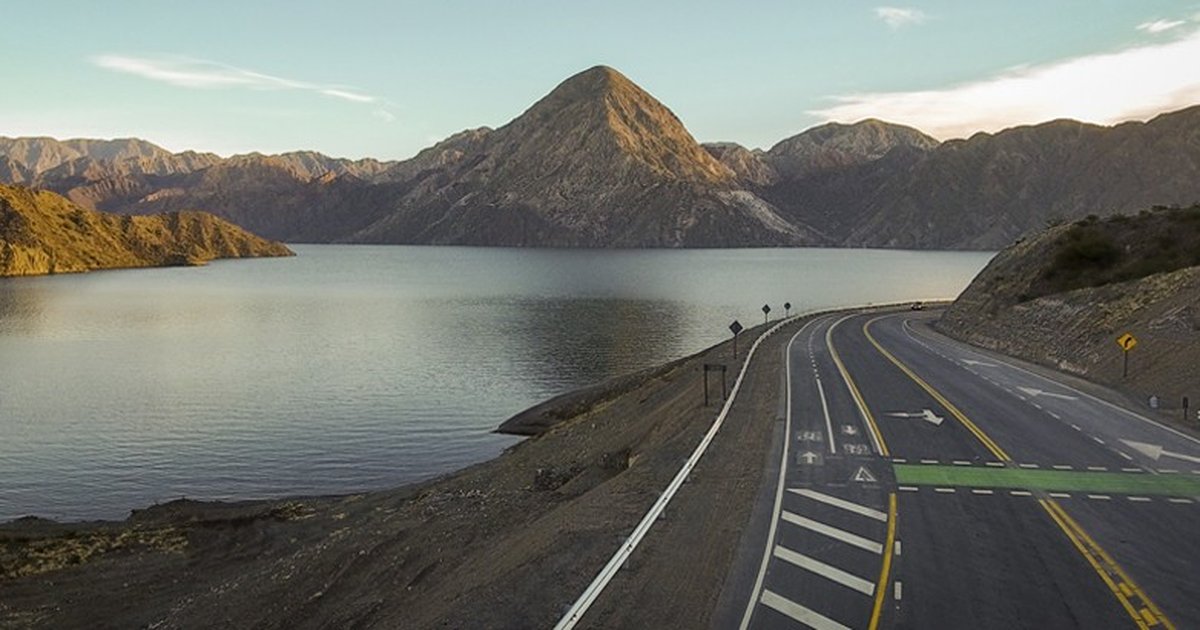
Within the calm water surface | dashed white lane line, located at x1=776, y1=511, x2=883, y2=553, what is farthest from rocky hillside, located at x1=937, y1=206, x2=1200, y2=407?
the calm water surface

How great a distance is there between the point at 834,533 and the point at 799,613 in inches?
169

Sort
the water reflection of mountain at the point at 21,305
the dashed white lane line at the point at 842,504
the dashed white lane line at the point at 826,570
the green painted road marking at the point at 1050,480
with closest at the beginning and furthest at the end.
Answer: the dashed white lane line at the point at 826,570, the dashed white lane line at the point at 842,504, the green painted road marking at the point at 1050,480, the water reflection of mountain at the point at 21,305

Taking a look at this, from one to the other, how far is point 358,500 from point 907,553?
2213 centimetres

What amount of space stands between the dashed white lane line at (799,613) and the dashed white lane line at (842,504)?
548 centimetres

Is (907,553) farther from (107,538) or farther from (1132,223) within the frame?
(1132,223)

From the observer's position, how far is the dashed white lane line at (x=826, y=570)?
14.7 meters

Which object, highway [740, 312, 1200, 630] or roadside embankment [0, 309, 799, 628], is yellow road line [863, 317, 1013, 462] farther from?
roadside embankment [0, 309, 799, 628]

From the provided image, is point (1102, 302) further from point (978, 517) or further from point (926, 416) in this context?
point (978, 517)

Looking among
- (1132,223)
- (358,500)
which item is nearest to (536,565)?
(358,500)

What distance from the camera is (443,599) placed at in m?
15.7

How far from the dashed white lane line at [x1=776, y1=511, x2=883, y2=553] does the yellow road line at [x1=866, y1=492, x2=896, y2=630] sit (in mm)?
218

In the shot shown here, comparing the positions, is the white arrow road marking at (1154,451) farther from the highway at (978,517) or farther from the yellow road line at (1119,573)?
the yellow road line at (1119,573)

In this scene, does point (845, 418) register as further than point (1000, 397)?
No

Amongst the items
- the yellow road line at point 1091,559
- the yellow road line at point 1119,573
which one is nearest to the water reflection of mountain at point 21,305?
the yellow road line at point 1091,559
